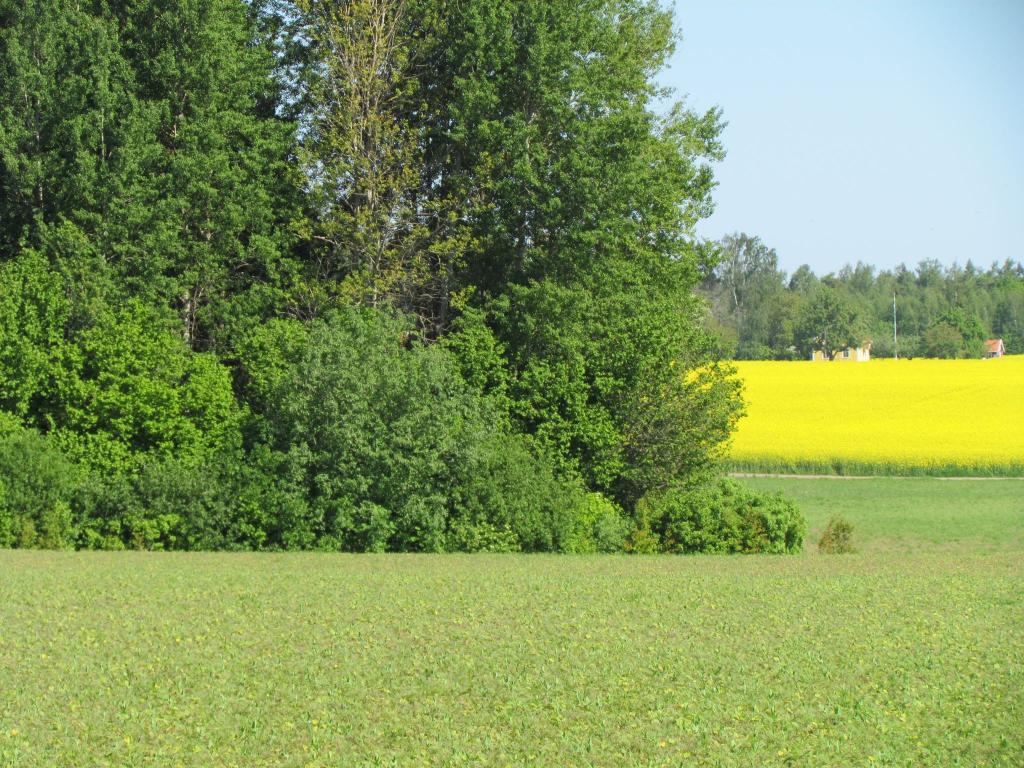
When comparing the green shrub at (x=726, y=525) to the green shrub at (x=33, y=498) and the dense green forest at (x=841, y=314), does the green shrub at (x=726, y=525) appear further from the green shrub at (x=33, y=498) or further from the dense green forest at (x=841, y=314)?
the dense green forest at (x=841, y=314)

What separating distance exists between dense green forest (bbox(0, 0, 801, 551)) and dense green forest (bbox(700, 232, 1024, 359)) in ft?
248

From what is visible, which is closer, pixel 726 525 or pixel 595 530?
pixel 726 525

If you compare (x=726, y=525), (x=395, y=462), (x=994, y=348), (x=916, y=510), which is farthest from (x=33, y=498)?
(x=994, y=348)

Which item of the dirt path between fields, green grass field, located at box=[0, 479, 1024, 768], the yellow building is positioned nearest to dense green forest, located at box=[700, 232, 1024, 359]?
the yellow building

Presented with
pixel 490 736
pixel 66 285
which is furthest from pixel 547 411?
pixel 490 736

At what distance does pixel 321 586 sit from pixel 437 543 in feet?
30.2

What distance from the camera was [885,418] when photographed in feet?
201

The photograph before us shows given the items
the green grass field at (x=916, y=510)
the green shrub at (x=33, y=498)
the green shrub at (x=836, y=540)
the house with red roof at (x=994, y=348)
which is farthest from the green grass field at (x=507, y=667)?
the house with red roof at (x=994, y=348)

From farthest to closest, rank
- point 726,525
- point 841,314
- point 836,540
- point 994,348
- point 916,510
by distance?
point 994,348
point 841,314
point 916,510
point 836,540
point 726,525

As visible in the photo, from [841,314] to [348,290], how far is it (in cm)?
10642

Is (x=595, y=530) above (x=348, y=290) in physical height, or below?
below

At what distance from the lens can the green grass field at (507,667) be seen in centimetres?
1170

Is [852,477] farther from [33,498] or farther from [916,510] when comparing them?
[33,498]

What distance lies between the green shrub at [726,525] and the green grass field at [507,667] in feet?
23.2
